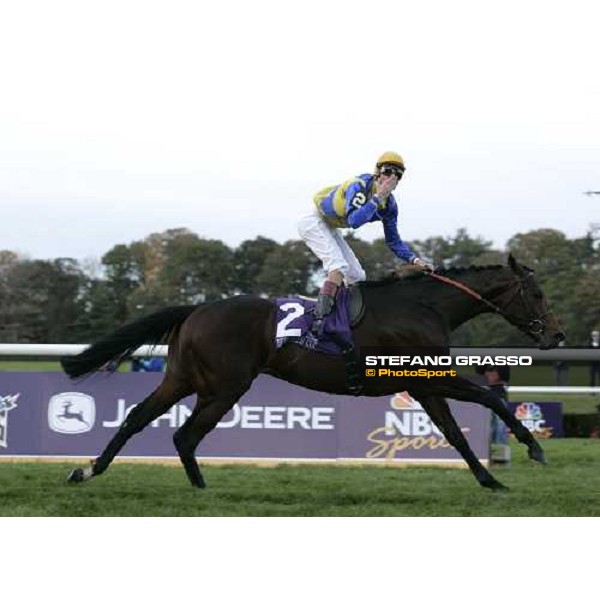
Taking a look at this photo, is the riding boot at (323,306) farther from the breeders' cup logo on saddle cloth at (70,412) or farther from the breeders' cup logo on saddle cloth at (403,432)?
the breeders' cup logo on saddle cloth at (70,412)

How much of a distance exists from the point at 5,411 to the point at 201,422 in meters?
2.91

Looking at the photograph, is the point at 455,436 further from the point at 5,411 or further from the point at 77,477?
the point at 5,411

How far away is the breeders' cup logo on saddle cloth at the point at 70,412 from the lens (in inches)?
316

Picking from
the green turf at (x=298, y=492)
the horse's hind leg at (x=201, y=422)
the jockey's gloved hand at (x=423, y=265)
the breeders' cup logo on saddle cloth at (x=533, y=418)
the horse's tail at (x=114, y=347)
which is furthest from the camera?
the breeders' cup logo on saddle cloth at (x=533, y=418)

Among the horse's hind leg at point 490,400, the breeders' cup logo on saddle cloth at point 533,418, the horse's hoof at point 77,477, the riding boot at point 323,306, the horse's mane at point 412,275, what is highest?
the horse's mane at point 412,275

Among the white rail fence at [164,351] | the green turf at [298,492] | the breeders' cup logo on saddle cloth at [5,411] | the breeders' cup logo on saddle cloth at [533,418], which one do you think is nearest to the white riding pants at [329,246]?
the green turf at [298,492]

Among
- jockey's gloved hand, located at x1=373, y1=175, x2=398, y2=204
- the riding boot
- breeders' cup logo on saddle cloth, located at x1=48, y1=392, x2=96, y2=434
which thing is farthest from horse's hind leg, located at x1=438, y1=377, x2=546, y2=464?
breeders' cup logo on saddle cloth, located at x1=48, y1=392, x2=96, y2=434

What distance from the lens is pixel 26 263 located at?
121 ft

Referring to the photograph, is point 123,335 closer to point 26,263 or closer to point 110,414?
point 110,414

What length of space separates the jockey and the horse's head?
590 millimetres

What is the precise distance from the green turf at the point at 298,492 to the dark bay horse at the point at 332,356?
11.4 inches

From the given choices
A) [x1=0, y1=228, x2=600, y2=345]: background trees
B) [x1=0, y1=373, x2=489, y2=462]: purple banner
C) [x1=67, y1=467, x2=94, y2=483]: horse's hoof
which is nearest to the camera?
[x1=67, y1=467, x2=94, y2=483]: horse's hoof

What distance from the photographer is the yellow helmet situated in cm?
565

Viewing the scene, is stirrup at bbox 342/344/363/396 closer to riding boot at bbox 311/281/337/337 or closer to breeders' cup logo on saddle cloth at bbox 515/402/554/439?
riding boot at bbox 311/281/337/337
